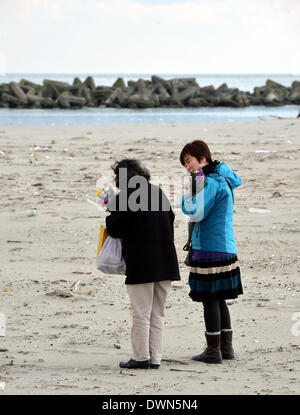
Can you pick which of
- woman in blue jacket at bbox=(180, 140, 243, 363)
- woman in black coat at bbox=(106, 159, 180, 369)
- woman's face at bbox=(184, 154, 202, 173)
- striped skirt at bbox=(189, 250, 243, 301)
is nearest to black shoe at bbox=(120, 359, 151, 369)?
woman in black coat at bbox=(106, 159, 180, 369)

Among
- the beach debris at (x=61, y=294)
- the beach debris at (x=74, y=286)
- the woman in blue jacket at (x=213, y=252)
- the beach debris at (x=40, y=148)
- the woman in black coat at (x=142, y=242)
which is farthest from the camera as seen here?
the beach debris at (x=40, y=148)

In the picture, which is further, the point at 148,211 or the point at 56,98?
the point at 56,98

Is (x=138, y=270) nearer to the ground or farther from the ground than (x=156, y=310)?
farther from the ground

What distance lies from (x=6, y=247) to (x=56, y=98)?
32363 mm

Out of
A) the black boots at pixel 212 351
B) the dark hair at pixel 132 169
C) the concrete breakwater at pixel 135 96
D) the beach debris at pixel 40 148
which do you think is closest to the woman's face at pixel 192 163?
the dark hair at pixel 132 169

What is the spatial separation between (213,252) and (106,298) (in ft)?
5.16

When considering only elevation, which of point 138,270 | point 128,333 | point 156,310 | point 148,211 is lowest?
point 128,333

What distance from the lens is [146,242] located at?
4051 millimetres

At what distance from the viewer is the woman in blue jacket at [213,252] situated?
4.20 metres

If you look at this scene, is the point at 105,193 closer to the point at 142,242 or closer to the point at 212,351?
the point at 142,242

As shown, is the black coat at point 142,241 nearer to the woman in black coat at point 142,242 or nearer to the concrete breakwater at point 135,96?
the woman in black coat at point 142,242

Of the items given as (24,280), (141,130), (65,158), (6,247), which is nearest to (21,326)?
(24,280)

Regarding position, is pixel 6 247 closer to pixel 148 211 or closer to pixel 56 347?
pixel 56 347

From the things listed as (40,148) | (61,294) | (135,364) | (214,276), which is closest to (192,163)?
(214,276)
